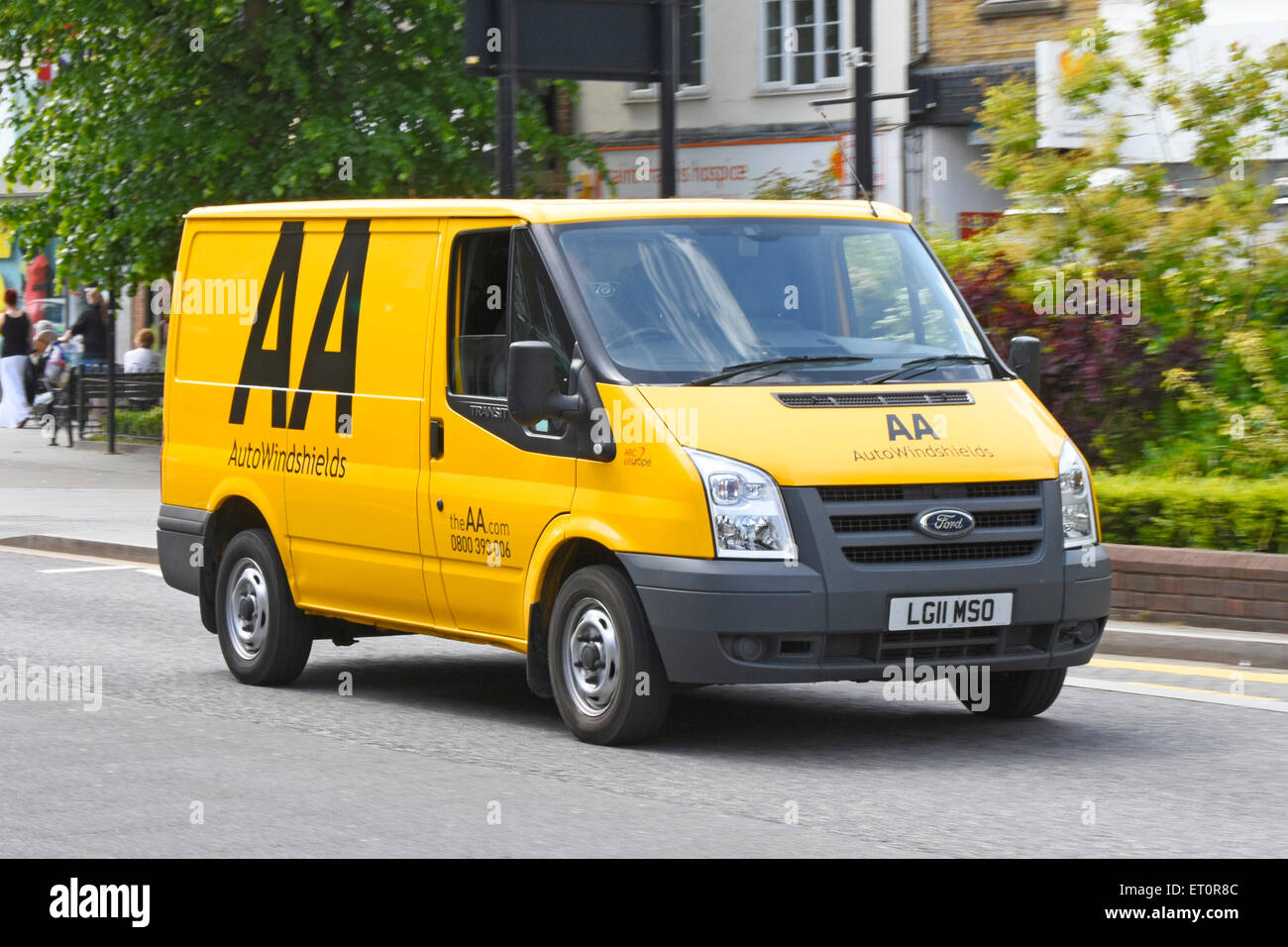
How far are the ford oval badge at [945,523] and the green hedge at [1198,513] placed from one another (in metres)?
4.55

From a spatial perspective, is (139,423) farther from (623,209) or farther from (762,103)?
(623,209)

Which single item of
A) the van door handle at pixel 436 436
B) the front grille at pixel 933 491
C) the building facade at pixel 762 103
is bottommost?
the front grille at pixel 933 491

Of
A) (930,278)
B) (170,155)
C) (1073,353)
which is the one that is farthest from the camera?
(170,155)

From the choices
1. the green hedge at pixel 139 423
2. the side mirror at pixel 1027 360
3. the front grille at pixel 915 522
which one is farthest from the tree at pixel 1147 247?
the green hedge at pixel 139 423

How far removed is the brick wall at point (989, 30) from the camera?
2678 cm

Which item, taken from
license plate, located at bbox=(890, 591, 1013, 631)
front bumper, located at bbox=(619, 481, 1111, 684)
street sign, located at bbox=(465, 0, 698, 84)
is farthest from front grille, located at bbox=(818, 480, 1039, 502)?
street sign, located at bbox=(465, 0, 698, 84)

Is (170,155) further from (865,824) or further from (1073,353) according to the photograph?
(865,824)

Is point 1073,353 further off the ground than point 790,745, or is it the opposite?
point 1073,353

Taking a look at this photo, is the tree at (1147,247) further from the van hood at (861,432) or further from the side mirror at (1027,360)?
the van hood at (861,432)

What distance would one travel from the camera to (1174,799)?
297 inches

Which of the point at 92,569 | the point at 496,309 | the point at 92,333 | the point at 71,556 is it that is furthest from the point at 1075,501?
the point at 92,333

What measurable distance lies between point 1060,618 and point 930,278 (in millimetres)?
1692

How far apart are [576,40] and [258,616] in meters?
6.52

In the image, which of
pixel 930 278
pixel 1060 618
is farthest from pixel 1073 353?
pixel 1060 618
